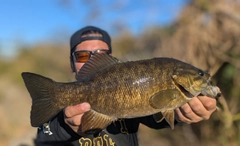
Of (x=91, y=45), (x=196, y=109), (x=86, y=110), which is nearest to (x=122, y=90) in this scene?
(x=86, y=110)

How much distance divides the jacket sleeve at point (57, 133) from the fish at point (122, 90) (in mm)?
244

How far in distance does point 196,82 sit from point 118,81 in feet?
1.70

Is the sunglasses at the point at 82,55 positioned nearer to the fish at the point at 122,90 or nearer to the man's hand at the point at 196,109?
the fish at the point at 122,90

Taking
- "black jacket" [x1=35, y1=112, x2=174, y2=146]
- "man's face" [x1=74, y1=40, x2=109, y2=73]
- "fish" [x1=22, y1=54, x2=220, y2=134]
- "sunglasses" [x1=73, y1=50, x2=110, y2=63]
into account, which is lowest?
"black jacket" [x1=35, y1=112, x2=174, y2=146]

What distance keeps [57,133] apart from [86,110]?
536 millimetres

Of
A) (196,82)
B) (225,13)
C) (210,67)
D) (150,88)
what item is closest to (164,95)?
(150,88)

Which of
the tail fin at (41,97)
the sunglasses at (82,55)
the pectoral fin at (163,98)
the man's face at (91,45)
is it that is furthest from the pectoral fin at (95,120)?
the man's face at (91,45)

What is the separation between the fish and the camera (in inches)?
88.0

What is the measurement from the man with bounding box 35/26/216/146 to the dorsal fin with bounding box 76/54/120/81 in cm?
25

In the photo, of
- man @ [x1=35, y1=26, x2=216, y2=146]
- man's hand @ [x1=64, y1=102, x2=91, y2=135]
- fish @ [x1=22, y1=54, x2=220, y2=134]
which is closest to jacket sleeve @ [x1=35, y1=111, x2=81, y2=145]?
man @ [x1=35, y1=26, x2=216, y2=146]

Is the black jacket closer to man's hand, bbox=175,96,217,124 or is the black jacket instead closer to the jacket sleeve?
the jacket sleeve

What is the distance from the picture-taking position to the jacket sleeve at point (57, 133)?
264 centimetres

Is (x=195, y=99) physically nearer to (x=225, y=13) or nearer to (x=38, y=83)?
(x=38, y=83)

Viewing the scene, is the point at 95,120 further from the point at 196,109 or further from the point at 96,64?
the point at 196,109
